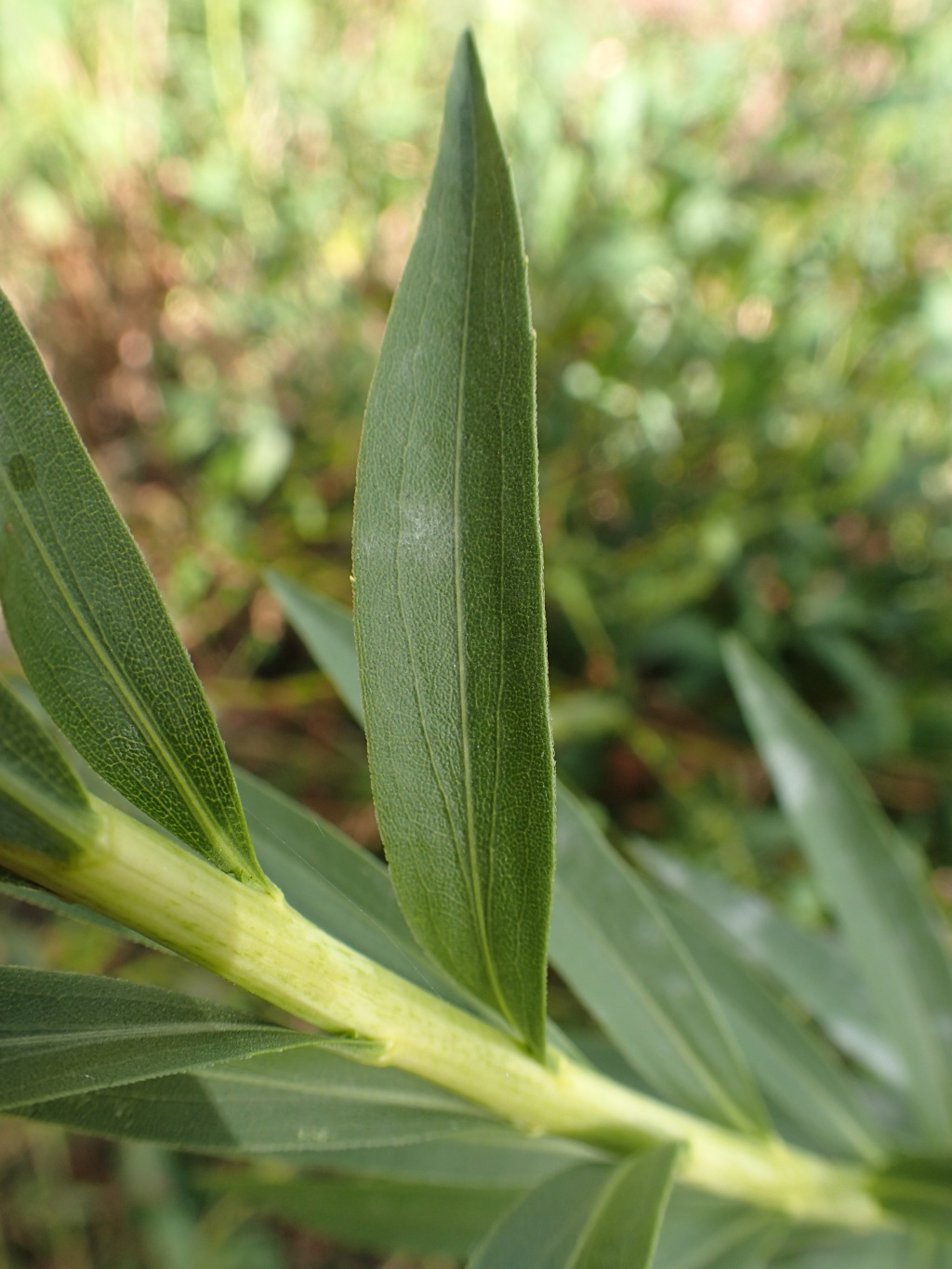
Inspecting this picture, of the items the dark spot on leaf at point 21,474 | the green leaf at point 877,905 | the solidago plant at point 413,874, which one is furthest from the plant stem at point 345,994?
the green leaf at point 877,905

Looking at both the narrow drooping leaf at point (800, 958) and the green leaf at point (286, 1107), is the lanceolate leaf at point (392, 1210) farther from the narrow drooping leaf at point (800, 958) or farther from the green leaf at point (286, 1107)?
the green leaf at point (286, 1107)

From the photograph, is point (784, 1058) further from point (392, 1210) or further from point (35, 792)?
point (35, 792)

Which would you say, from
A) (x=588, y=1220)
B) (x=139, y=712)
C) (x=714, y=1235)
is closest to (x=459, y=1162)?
(x=714, y=1235)

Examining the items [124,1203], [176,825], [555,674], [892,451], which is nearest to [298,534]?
[555,674]

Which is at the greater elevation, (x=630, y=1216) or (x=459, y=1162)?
(x=630, y=1216)

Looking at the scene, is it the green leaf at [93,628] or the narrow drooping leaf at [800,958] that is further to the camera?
the narrow drooping leaf at [800,958]

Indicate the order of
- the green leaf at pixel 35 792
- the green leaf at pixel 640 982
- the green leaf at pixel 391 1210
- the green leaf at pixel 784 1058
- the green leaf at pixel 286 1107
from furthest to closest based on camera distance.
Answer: the green leaf at pixel 391 1210, the green leaf at pixel 784 1058, the green leaf at pixel 640 982, the green leaf at pixel 286 1107, the green leaf at pixel 35 792

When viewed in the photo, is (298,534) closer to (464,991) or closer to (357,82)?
(357,82)
